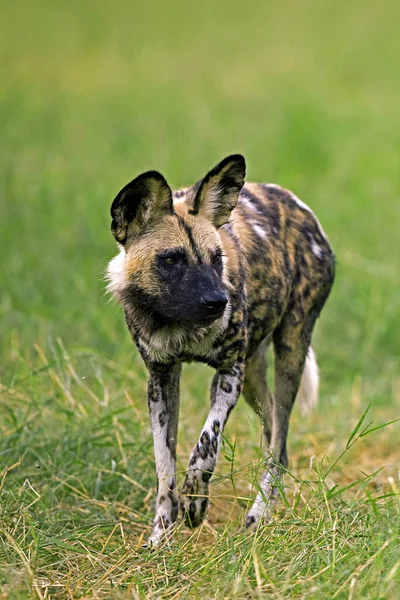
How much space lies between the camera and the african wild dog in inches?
156

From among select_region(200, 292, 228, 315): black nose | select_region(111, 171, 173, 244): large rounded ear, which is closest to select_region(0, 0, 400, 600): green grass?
select_region(200, 292, 228, 315): black nose

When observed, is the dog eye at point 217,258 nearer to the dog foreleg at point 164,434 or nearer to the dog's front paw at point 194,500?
the dog foreleg at point 164,434

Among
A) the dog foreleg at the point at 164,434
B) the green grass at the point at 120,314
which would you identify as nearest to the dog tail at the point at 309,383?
the green grass at the point at 120,314

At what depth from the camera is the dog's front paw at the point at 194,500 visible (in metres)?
4.02

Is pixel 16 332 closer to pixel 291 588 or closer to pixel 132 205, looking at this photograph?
pixel 132 205

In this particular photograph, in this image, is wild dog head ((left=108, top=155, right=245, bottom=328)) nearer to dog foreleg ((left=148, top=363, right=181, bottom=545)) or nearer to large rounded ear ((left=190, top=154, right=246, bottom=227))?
large rounded ear ((left=190, top=154, right=246, bottom=227))

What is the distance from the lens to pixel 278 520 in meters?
3.84

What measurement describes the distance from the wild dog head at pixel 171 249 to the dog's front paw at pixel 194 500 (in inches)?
21.6

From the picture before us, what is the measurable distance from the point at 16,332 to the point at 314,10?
38.3 feet

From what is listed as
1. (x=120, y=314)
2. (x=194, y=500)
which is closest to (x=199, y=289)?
(x=194, y=500)

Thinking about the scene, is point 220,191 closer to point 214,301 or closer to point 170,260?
point 170,260

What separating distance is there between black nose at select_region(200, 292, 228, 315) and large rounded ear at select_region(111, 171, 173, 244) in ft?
1.22

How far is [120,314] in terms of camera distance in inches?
248

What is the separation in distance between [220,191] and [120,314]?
2.25 metres
